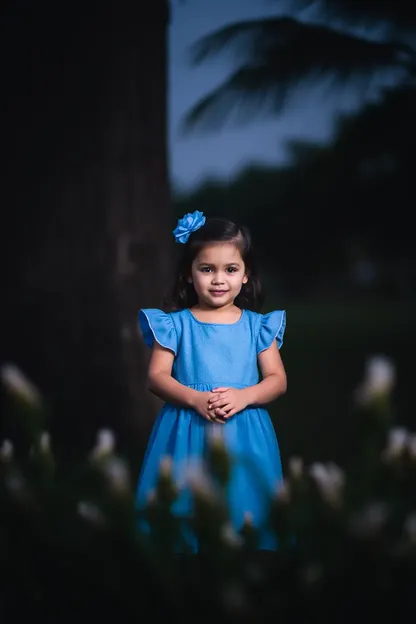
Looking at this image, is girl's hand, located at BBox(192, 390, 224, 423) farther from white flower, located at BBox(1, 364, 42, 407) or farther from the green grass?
white flower, located at BBox(1, 364, 42, 407)

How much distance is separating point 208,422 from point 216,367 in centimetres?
17

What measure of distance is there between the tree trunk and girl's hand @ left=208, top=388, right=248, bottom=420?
83.4 inches

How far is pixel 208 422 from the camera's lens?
2.63 meters

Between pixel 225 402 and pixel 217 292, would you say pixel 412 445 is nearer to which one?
pixel 225 402

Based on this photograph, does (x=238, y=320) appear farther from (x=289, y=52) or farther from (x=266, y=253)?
(x=266, y=253)

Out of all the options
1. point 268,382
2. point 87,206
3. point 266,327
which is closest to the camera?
point 268,382

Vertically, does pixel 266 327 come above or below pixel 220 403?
above

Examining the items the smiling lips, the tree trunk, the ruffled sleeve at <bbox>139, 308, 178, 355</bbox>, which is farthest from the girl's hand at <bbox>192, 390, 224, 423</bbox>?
the tree trunk

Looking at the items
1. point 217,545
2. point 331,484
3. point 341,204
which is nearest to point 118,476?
point 217,545

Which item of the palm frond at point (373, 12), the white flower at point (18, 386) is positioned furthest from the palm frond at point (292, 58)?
the white flower at point (18, 386)

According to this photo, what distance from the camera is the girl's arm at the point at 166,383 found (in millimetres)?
2590

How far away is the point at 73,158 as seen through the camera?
4797mm

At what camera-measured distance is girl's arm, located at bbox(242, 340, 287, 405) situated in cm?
262

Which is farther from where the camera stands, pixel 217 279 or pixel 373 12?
pixel 373 12
